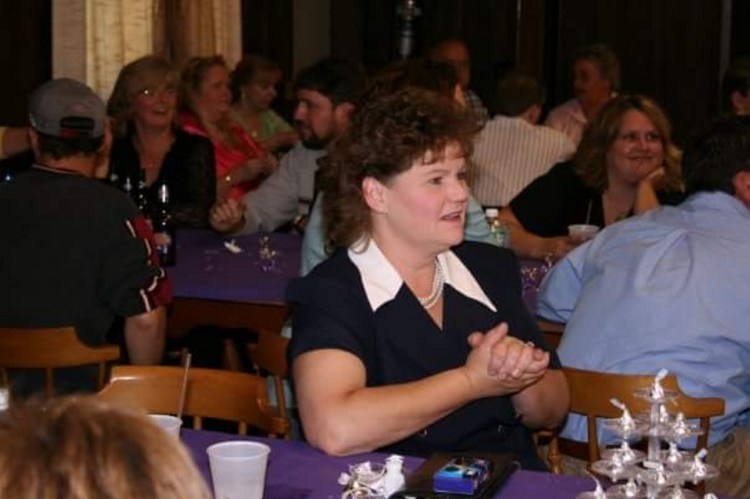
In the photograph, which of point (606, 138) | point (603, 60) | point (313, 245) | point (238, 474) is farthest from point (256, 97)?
point (238, 474)

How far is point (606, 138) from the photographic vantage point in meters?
5.21

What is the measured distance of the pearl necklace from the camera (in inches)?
118

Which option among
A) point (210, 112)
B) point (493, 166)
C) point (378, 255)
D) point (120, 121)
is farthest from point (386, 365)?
point (210, 112)

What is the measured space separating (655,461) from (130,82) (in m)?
4.32

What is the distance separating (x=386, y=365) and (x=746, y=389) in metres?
1.12

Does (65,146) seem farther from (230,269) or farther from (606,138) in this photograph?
(606,138)

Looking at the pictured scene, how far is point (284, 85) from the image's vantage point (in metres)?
9.71

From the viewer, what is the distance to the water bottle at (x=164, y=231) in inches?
194

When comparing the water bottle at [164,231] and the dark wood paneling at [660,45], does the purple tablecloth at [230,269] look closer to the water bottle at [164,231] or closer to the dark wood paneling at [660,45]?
the water bottle at [164,231]

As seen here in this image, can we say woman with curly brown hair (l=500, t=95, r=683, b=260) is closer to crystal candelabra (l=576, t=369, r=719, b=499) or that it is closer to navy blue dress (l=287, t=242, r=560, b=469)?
navy blue dress (l=287, t=242, r=560, b=469)

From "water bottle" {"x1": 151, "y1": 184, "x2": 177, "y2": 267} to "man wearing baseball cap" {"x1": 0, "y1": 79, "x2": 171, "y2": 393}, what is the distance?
2.74ft

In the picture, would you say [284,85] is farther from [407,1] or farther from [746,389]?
[746,389]

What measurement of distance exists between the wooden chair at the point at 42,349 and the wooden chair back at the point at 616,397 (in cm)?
140

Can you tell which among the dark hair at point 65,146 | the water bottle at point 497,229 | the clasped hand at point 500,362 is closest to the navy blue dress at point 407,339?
the clasped hand at point 500,362
